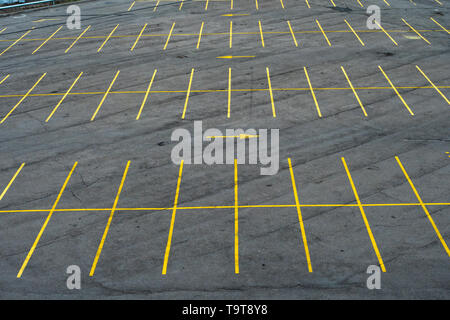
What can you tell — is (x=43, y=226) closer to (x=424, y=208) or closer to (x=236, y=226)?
(x=236, y=226)

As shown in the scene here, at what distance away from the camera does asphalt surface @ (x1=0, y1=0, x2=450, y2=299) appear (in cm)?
1226

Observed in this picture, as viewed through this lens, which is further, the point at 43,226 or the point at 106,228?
the point at 43,226

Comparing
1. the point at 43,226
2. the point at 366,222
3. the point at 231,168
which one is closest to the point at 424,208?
the point at 366,222

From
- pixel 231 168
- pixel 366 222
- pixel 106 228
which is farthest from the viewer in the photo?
pixel 231 168

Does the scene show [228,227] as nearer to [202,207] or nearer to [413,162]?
[202,207]

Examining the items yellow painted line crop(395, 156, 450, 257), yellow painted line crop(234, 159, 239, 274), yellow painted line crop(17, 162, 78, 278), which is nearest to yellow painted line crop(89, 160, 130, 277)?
yellow painted line crop(17, 162, 78, 278)

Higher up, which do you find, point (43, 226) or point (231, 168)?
point (231, 168)

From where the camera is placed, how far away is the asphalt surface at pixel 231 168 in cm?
1226

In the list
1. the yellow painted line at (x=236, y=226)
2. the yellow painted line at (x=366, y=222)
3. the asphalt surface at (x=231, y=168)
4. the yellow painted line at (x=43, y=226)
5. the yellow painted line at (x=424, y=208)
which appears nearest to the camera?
the asphalt surface at (x=231, y=168)

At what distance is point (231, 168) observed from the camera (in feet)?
54.5

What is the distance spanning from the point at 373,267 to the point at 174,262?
4.82 m

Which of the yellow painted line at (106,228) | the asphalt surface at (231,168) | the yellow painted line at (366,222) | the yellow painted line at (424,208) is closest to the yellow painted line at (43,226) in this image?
the asphalt surface at (231,168)

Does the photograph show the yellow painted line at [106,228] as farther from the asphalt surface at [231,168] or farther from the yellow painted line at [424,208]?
the yellow painted line at [424,208]

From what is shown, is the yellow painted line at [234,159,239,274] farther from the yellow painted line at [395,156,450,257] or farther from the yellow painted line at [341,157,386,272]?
the yellow painted line at [395,156,450,257]
